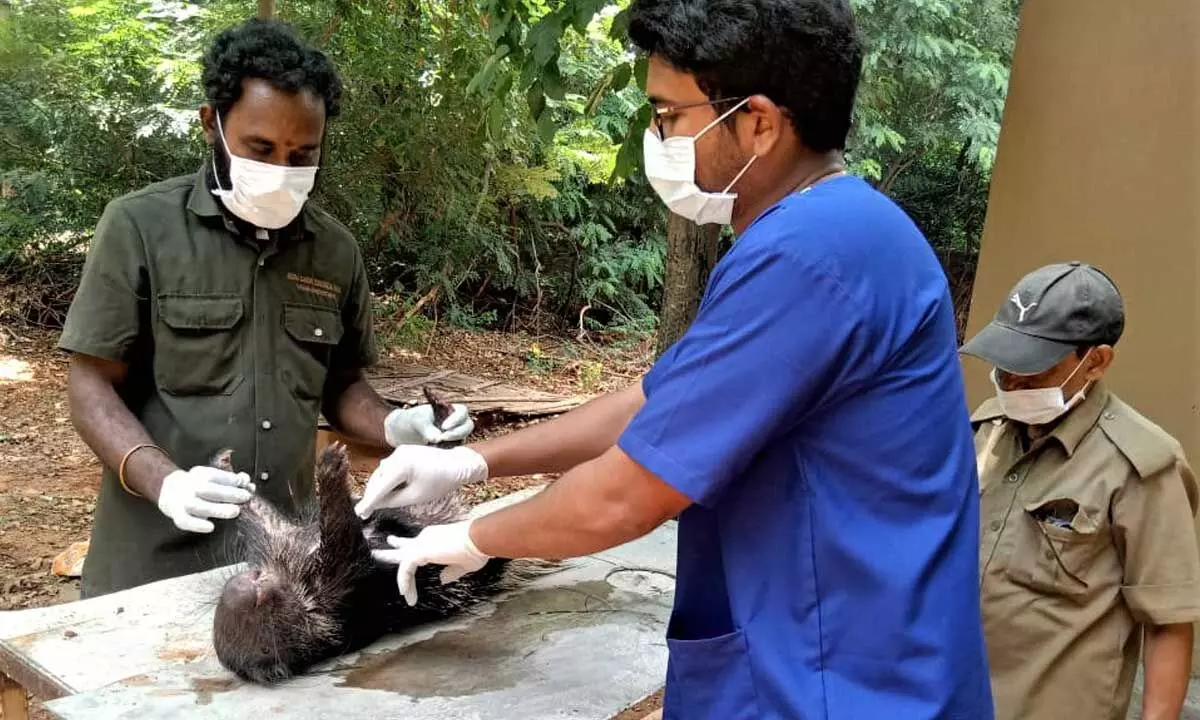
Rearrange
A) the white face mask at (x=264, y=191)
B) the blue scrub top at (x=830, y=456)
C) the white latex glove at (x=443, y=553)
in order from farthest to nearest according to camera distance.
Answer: the white face mask at (x=264, y=191) → the white latex glove at (x=443, y=553) → the blue scrub top at (x=830, y=456)

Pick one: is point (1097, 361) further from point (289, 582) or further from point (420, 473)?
point (289, 582)

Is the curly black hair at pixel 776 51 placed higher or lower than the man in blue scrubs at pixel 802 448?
higher

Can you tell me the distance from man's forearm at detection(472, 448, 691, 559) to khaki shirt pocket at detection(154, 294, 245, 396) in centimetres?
145

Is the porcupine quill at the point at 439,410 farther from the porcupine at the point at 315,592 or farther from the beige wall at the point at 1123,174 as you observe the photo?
the beige wall at the point at 1123,174

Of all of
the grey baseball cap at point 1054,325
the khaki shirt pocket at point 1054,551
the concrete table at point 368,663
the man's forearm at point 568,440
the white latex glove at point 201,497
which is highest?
the grey baseball cap at point 1054,325

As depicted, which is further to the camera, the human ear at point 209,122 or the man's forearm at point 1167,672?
the human ear at point 209,122

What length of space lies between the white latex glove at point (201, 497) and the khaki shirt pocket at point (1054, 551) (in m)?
1.94

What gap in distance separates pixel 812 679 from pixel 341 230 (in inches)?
86.6

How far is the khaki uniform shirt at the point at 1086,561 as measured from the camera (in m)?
2.17

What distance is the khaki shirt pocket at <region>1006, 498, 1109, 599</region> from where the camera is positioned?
2.23 m

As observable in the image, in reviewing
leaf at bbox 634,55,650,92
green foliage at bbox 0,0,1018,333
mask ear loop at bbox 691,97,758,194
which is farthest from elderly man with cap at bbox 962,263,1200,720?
green foliage at bbox 0,0,1018,333

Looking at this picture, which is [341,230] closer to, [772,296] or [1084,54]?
[772,296]

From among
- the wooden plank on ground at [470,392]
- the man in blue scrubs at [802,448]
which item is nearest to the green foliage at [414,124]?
the wooden plank on ground at [470,392]

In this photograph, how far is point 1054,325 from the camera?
2.30 m
